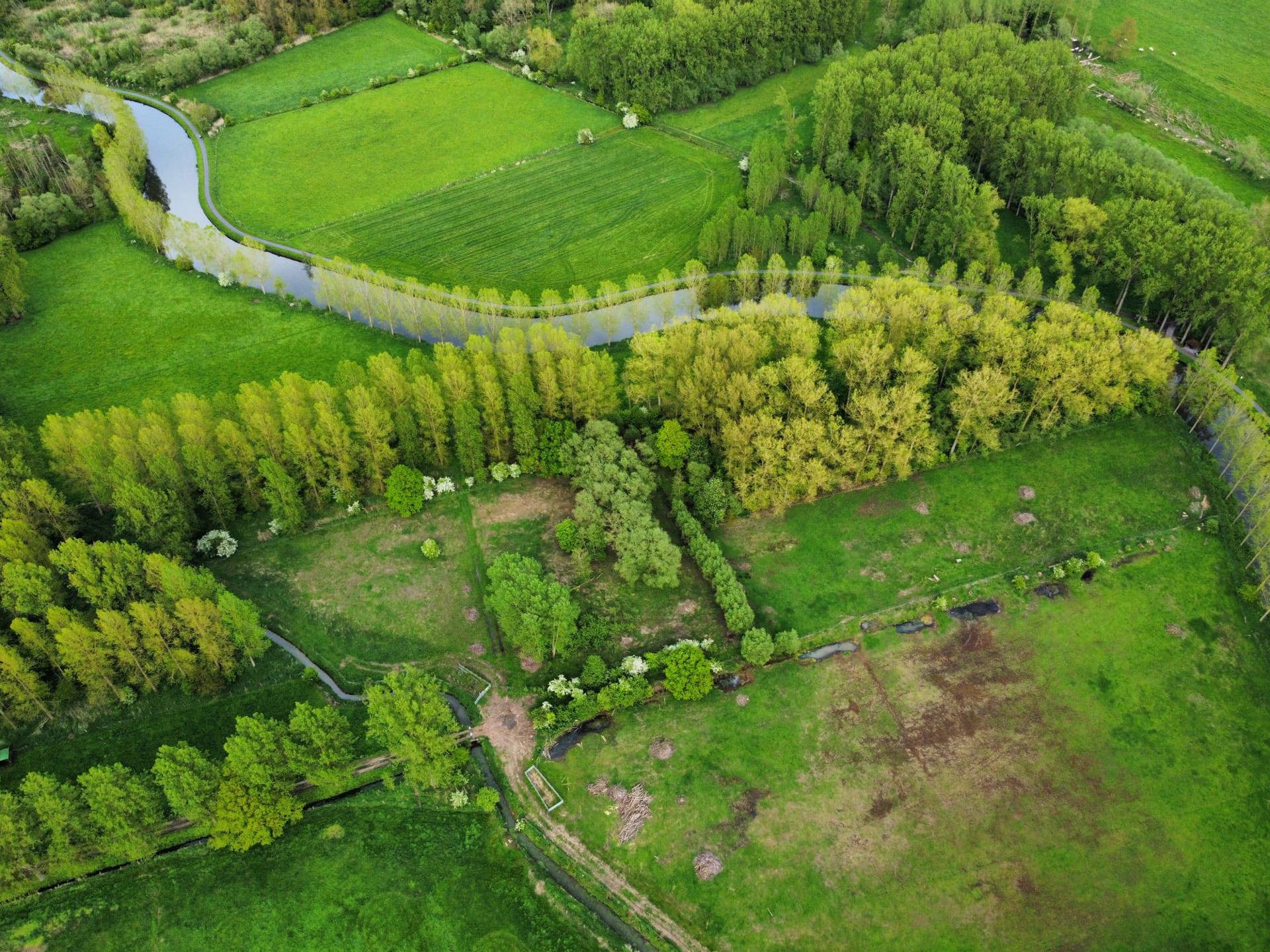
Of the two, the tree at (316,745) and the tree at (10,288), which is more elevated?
the tree at (10,288)

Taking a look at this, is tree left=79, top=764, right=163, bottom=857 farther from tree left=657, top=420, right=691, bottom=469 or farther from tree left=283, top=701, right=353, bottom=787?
tree left=657, top=420, right=691, bottom=469

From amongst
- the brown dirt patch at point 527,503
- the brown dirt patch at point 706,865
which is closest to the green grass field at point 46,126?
the brown dirt patch at point 527,503

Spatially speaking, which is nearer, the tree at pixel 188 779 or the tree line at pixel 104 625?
the tree at pixel 188 779

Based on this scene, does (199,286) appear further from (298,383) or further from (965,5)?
(965,5)

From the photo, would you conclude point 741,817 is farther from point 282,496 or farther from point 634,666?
point 282,496

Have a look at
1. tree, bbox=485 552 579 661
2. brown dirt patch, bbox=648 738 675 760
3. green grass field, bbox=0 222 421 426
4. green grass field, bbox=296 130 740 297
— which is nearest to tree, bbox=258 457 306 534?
green grass field, bbox=0 222 421 426

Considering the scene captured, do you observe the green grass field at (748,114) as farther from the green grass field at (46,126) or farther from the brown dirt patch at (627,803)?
the brown dirt patch at (627,803)
